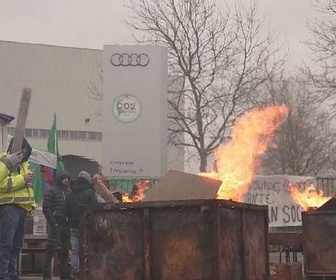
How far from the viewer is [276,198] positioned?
22.9 meters

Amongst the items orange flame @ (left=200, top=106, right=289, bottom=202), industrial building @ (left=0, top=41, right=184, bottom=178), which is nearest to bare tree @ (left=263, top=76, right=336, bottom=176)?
industrial building @ (left=0, top=41, right=184, bottom=178)

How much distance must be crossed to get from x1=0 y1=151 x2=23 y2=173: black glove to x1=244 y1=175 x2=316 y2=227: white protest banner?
43.0ft

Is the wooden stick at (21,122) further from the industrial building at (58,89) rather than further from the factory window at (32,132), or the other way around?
the factory window at (32,132)

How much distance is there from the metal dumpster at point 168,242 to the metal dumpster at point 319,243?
15.5ft

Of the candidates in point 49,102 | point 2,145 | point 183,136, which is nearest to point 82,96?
point 49,102

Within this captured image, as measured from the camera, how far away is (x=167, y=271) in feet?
25.0

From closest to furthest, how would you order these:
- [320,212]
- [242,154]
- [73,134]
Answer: [242,154] → [320,212] → [73,134]

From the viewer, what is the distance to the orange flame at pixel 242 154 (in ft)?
32.8

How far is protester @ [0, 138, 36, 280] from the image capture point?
9.84 m

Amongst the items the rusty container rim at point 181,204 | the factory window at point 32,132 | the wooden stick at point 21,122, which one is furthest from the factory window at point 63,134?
the rusty container rim at point 181,204

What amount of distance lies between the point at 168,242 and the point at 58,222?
5.42 m

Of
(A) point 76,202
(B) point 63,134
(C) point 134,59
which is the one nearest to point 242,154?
(A) point 76,202

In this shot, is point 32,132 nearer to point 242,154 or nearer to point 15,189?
point 242,154

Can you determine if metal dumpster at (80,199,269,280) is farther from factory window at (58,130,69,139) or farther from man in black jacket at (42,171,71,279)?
factory window at (58,130,69,139)
